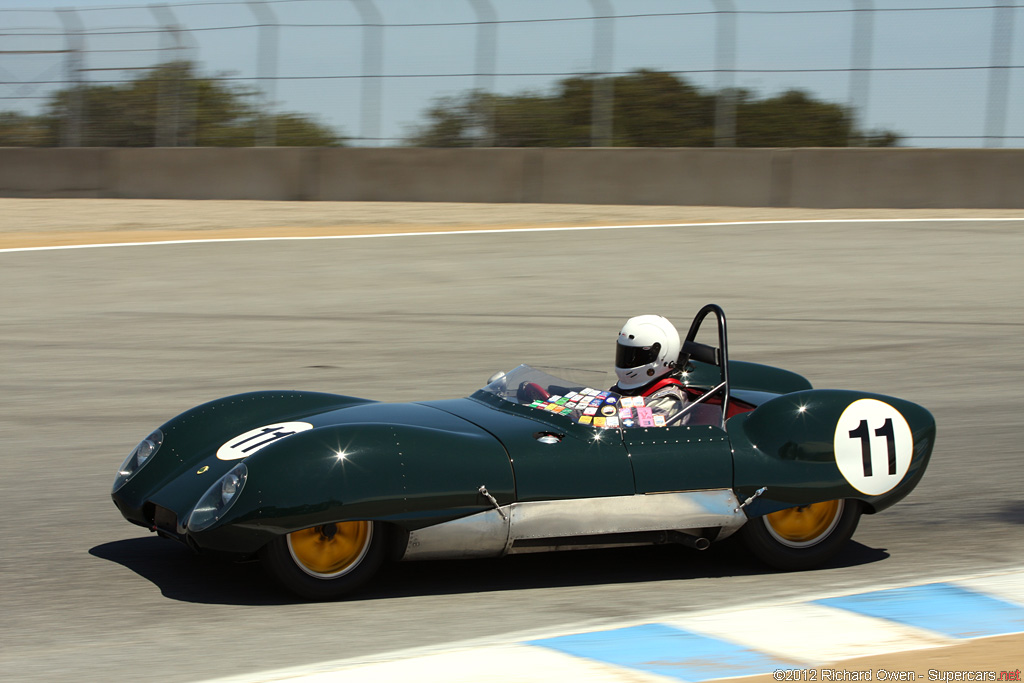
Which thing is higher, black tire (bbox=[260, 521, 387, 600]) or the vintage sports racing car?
the vintage sports racing car

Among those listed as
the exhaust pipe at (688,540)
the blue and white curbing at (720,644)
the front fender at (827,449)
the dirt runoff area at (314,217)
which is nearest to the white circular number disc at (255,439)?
the blue and white curbing at (720,644)

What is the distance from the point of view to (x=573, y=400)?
16.9 feet

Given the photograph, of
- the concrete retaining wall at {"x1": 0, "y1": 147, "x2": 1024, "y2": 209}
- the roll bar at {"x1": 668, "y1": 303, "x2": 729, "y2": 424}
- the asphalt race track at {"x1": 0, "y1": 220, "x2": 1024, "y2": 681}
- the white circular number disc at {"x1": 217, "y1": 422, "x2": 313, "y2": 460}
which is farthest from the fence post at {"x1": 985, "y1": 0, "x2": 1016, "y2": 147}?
the white circular number disc at {"x1": 217, "y1": 422, "x2": 313, "y2": 460}

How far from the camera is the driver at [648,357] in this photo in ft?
17.4

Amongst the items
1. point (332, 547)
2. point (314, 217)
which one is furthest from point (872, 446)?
point (314, 217)

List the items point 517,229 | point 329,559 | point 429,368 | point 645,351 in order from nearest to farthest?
1. point 329,559
2. point 645,351
3. point 429,368
4. point 517,229

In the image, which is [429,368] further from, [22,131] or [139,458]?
[22,131]

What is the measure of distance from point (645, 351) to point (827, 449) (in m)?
0.89

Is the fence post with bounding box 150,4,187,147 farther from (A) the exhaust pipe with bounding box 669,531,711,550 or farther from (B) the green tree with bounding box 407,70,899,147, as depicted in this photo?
(A) the exhaust pipe with bounding box 669,531,711,550

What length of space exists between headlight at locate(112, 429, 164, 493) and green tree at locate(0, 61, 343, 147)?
1605cm

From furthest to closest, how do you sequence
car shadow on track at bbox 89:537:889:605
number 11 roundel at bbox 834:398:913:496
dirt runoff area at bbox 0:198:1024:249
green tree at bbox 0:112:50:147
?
1. green tree at bbox 0:112:50:147
2. dirt runoff area at bbox 0:198:1024:249
3. number 11 roundel at bbox 834:398:913:496
4. car shadow on track at bbox 89:537:889:605

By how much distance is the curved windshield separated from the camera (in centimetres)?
502

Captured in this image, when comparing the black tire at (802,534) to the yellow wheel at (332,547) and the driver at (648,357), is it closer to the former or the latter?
the driver at (648,357)

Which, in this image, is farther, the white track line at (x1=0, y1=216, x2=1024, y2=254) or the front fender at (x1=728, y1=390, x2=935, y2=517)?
the white track line at (x1=0, y1=216, x2=1024, y2=254)
